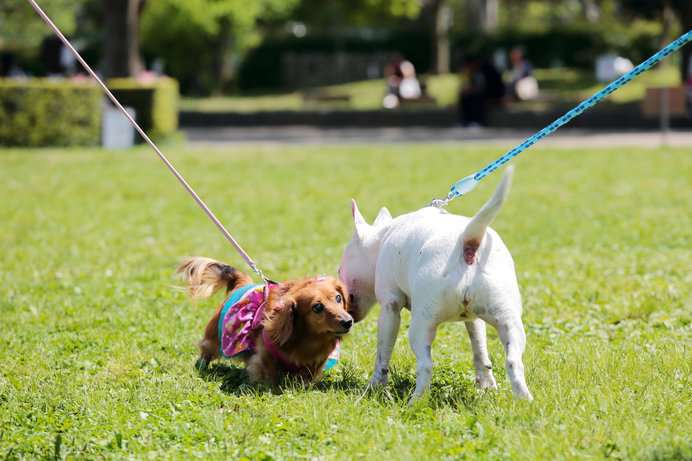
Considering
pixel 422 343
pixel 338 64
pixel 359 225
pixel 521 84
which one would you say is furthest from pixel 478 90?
pixel 422 343

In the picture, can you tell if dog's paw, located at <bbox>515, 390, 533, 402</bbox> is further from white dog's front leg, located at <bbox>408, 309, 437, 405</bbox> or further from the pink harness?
the pink harness

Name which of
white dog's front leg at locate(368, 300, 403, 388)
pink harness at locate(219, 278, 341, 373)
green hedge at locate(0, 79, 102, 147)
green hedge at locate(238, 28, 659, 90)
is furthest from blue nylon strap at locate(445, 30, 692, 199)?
green hedge at locate(238, 28, 659, 90)

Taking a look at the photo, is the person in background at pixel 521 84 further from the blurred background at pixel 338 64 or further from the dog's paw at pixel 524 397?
the dog's paw at pixel 524 397

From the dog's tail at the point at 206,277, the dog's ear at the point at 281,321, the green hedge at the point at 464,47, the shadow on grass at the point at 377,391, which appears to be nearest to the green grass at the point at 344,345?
the shadow on grass at the point at 377,391

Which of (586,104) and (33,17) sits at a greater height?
(33,17)

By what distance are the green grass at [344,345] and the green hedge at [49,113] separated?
508 cm

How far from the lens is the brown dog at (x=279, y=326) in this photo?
4.38 m

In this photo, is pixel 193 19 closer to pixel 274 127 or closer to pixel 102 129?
pixel 274 127

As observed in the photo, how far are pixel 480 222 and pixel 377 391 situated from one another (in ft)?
3.75

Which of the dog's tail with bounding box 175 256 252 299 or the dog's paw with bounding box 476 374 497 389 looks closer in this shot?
the dog's paw with bounding box 476 374 497 389

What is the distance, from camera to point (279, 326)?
448cm

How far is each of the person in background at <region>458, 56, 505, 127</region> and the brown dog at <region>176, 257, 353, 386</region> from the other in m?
18.7

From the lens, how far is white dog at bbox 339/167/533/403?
12.8ft

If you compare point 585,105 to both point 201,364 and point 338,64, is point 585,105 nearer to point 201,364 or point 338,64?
point 201,364
